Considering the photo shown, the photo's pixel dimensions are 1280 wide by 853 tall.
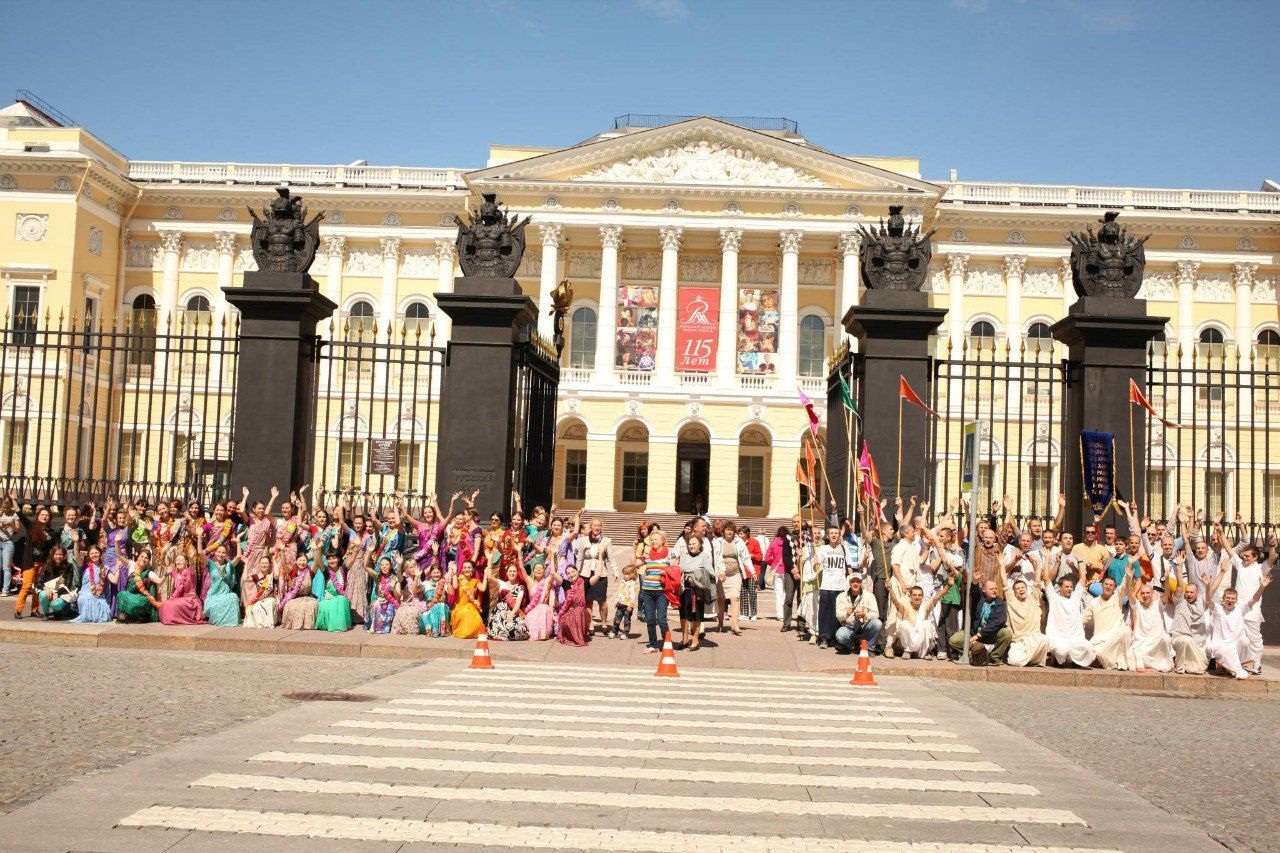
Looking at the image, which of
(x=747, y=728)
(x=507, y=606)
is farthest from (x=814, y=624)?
(x=747, y=728)

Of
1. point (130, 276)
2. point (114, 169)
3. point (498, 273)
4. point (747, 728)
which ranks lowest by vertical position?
point (747, 728)

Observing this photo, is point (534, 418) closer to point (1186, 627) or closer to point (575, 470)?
point (1186, 627)

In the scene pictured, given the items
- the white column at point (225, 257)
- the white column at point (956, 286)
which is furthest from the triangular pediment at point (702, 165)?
the white column at point (225, 257)

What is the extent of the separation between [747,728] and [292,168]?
5009 cm

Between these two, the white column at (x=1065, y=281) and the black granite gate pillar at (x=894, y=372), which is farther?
the white column at (x=1065, y=281)

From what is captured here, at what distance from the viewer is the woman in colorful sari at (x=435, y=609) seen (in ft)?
49.1

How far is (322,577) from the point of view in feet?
50.4

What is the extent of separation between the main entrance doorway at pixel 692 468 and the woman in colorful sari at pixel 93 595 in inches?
1513

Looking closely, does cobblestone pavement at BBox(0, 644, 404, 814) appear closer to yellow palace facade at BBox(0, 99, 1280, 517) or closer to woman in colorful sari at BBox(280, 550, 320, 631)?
woman in colorful sari at BBox(280, 550, 320, 631)

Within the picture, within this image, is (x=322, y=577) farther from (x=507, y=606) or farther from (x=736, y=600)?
(x=736, y=600)

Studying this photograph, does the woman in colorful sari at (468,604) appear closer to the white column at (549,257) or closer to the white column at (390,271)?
the white column at (549,257)

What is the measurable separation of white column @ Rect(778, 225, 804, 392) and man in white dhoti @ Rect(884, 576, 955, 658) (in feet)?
121

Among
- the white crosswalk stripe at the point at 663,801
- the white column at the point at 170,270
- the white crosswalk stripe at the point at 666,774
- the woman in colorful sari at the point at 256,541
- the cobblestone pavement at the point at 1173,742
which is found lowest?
the cobblestone pavement at the point at 1173,742

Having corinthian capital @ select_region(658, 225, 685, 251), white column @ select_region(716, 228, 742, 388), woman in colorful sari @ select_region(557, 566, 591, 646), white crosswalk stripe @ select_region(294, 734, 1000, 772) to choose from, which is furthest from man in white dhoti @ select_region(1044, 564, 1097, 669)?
corinthian capital @ select_region(658, 225, 685, 251)
